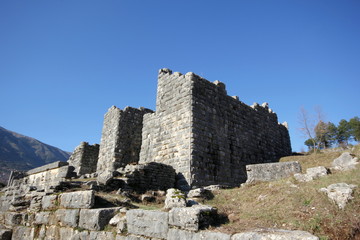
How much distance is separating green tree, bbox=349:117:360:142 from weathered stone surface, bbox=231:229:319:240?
1383 inches

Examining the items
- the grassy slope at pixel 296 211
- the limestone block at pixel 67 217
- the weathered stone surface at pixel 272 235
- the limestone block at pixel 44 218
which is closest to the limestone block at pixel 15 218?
the limestone block at pixel 44 218

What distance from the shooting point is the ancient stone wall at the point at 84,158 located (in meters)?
18.4

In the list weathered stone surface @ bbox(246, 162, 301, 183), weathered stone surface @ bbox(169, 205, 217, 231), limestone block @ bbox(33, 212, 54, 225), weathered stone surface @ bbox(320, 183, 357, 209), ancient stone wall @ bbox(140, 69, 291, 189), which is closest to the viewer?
weathered stone surface @ bbox(169, 205, 217, 231)

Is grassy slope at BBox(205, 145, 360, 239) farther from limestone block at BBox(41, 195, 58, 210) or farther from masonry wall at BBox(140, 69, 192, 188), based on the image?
limestone block at BBox(41, 195, 58, 210)

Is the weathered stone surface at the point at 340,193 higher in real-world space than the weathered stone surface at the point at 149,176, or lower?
lower

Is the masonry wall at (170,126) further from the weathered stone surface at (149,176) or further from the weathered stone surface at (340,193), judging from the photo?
the weathered stone surface at (340,193)

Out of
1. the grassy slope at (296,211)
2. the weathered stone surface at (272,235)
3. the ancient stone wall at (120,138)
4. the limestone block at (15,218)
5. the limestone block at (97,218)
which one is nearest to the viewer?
the weathered stone surface at (272,235)

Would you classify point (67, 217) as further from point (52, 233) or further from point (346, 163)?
point (346, 163)

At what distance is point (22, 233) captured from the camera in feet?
26.0

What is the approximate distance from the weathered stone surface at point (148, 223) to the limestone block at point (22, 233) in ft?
14.2

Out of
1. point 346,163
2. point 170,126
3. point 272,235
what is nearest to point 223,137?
point 170,126

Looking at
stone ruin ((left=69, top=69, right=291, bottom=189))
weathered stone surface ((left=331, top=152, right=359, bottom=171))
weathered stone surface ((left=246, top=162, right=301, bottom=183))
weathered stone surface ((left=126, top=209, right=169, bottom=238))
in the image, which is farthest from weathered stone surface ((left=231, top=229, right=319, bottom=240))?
stone ruin ((left=69, top=69, right=291, bottom=189))

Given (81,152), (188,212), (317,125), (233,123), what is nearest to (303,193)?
(188,212)

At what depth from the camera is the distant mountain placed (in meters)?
89.0
